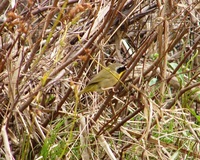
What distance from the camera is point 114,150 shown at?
11.1ft

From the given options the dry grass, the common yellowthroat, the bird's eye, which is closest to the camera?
the dry grass

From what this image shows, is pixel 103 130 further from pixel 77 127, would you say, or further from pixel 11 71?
pixel 11 71

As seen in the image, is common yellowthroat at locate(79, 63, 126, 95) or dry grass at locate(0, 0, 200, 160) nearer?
dry grass at locate(0, 0, 200, 160)

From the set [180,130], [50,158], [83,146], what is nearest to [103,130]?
[83,146]

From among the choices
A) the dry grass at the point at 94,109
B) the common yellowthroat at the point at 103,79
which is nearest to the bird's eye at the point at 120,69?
the common yellowthroat at the point at 103,79

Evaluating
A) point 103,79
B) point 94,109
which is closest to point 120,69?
point 103,79

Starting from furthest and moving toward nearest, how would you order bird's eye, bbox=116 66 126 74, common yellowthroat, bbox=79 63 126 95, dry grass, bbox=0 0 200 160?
bird's eye, bbox=116 66 126 74
common yellowthroat, bbox=79 63 126 95
dry grass, bbox=0 0 200 160

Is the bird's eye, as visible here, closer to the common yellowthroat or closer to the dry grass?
the common yellowthroat

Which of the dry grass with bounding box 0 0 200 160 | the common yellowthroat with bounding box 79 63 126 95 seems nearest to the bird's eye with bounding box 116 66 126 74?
the common yellowthroat with bounding box 79 63 126 95

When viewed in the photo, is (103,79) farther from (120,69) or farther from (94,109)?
(94,109)

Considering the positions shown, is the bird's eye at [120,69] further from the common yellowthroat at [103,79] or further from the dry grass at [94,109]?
the dry grass at [94,109]

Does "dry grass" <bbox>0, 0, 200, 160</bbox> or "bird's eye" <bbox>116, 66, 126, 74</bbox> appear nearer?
"dry grass" <bbox>0, 0, 200, 160</bbox>

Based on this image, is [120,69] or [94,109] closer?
[94,109]

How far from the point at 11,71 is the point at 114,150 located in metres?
0.95
